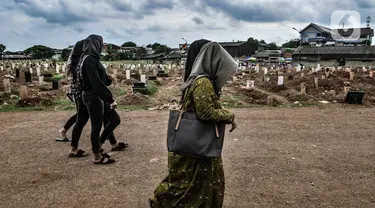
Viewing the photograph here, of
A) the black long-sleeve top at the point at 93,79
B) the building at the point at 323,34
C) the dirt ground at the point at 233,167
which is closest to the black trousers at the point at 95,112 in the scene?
the black long-sleeve top at the point at 93,79

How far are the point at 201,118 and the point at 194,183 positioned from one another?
0.61 metres

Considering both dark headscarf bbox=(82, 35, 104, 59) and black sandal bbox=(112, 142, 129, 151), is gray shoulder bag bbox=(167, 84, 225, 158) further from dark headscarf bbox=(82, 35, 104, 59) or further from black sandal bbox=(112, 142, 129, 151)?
black sandal bbox=(112, 142, 129, 151)

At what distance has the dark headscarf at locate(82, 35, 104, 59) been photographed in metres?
A: 4.17

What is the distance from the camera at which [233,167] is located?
4582 mm

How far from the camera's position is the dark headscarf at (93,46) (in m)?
4.17

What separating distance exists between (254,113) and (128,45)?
84075 millimetres

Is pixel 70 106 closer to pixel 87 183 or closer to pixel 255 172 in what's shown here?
pixel 87 183

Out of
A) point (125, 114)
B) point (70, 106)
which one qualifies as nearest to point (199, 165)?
point (125, 114)

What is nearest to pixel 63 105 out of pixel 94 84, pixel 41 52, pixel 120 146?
pixel 120 146

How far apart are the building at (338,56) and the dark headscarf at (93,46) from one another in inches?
1744

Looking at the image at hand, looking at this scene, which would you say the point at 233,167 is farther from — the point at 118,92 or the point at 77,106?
the point at 118,92

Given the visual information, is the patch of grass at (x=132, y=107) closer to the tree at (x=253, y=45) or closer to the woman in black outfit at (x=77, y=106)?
the woman in black outfit at (x=77, y=106)

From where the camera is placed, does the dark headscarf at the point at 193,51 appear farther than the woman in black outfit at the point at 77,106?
No

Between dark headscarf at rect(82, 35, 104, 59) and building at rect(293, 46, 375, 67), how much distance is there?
1744 inches
